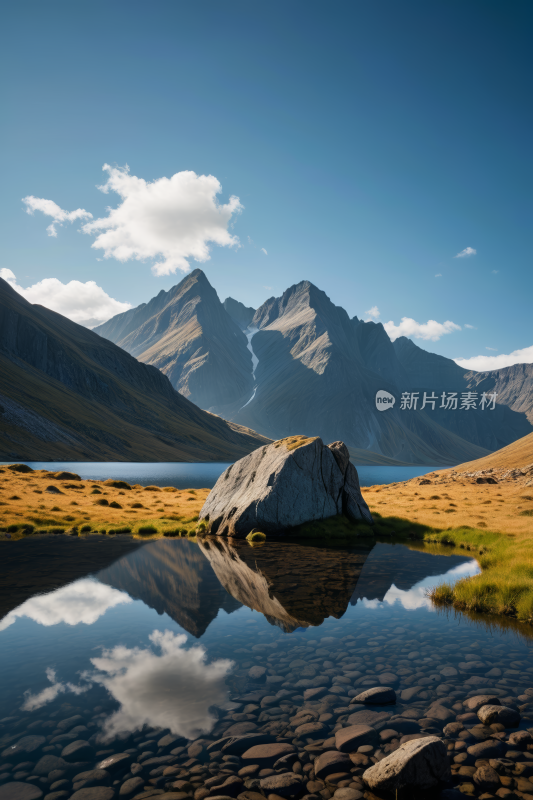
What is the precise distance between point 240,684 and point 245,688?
265mm

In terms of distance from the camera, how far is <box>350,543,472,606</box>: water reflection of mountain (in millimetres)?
21281

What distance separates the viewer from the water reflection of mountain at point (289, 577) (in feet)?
58.0

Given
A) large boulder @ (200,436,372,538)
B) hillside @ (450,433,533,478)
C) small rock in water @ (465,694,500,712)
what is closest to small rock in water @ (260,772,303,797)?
small rock in water @ (465,694,500,712)

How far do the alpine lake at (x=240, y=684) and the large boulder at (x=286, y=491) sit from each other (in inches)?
504

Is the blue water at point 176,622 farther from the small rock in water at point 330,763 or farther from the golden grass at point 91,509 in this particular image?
the golden grass at point 91,509

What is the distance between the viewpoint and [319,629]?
15648 millimetres

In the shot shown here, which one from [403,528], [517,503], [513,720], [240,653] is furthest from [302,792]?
[517,503]

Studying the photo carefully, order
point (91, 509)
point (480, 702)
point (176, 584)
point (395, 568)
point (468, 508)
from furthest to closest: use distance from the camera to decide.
Answer: point (468, 508) → point (91, 509) → point (395, 568) → point (176, 584) → point (480, 702)

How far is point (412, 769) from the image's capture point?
7535 mm

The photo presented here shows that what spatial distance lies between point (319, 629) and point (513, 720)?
7048 millimetres

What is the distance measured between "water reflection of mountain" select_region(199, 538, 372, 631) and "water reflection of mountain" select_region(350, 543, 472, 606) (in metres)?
0.57

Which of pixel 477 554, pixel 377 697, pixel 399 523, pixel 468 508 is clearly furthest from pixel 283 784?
pixel 468 508

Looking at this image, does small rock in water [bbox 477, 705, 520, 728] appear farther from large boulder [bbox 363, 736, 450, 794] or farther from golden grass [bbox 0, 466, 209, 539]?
golden grass [bbox 0, 466, 209, 539]

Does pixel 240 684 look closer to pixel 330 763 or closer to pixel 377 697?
pixel 377 697
